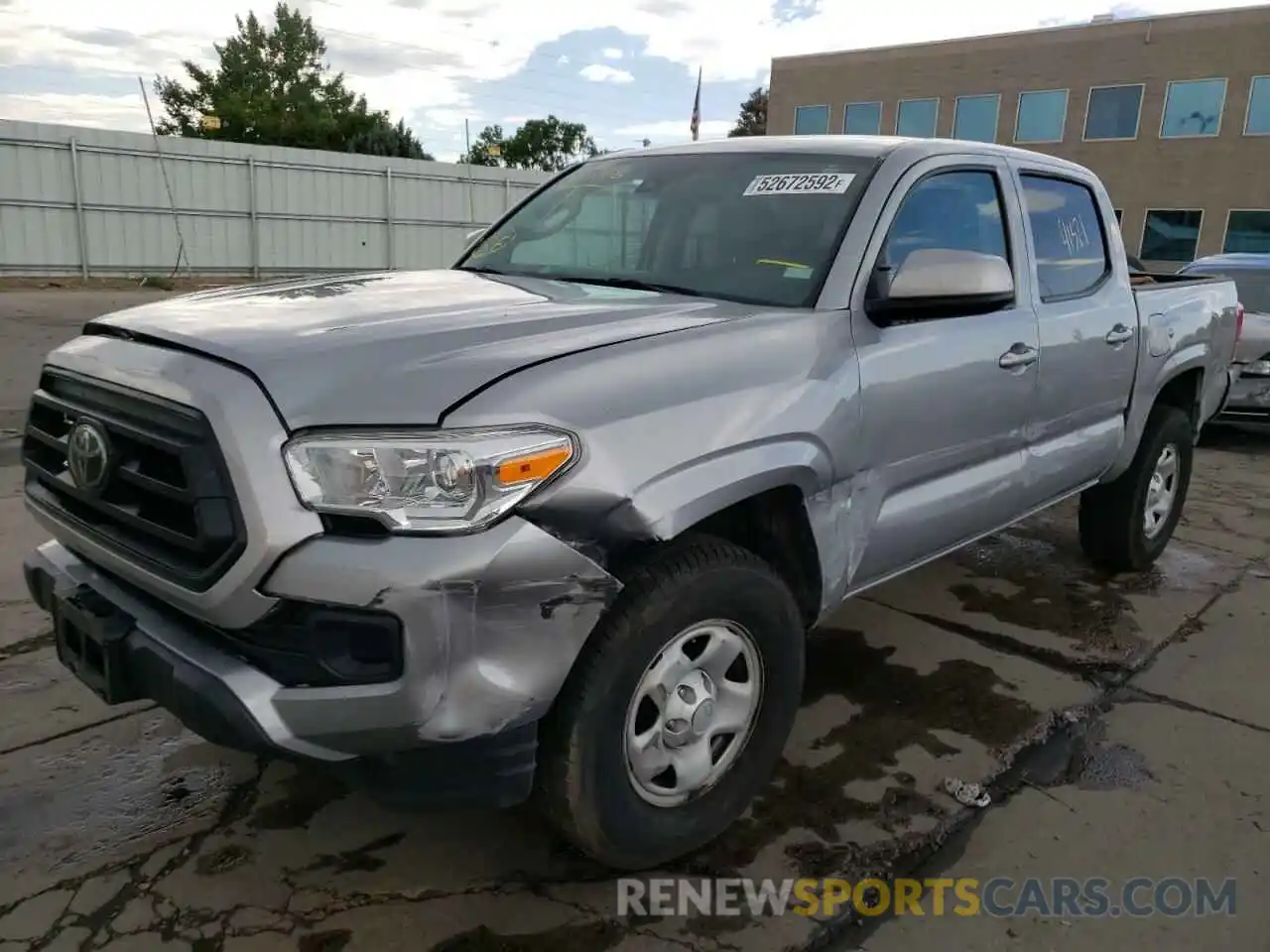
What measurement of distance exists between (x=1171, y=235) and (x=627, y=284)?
31.5m

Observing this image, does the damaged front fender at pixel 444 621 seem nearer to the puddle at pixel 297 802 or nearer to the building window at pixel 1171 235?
the puddle at pixel 297 802

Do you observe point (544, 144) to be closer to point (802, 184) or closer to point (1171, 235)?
point (1171, 235)

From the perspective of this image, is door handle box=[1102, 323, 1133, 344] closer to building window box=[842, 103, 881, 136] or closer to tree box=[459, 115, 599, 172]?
building window box=[842, 103, 881, 136]

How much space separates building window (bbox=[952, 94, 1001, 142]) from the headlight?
33.4 metres

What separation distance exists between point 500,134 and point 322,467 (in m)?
92.6

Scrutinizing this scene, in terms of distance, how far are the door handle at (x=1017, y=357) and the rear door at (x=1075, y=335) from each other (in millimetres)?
101

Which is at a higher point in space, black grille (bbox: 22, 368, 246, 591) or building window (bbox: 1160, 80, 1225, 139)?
building window (bbox: 1160, 80, 1225, 139)

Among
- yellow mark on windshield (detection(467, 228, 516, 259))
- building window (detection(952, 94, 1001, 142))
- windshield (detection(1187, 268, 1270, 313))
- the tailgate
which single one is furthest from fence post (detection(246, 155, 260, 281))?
building window (detection(952, 94, 1001, 142))

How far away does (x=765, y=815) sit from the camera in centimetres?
275

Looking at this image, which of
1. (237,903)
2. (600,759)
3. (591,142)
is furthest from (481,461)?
(591,142)

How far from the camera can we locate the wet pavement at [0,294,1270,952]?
228cm

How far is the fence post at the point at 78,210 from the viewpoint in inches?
739

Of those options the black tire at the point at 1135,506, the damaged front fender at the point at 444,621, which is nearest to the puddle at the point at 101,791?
the damaged front fender at the point at 444,621

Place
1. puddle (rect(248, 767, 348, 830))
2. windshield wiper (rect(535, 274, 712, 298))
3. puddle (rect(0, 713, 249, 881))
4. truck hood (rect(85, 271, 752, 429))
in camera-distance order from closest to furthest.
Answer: truck hood (rect(85, 271, 752, 429)) < puddle (rect(0, 713, 249, 881)) < puddle (rect(248, 767, 348, 830)) < windshield wiper (rect(535, 274, 712, 298))
